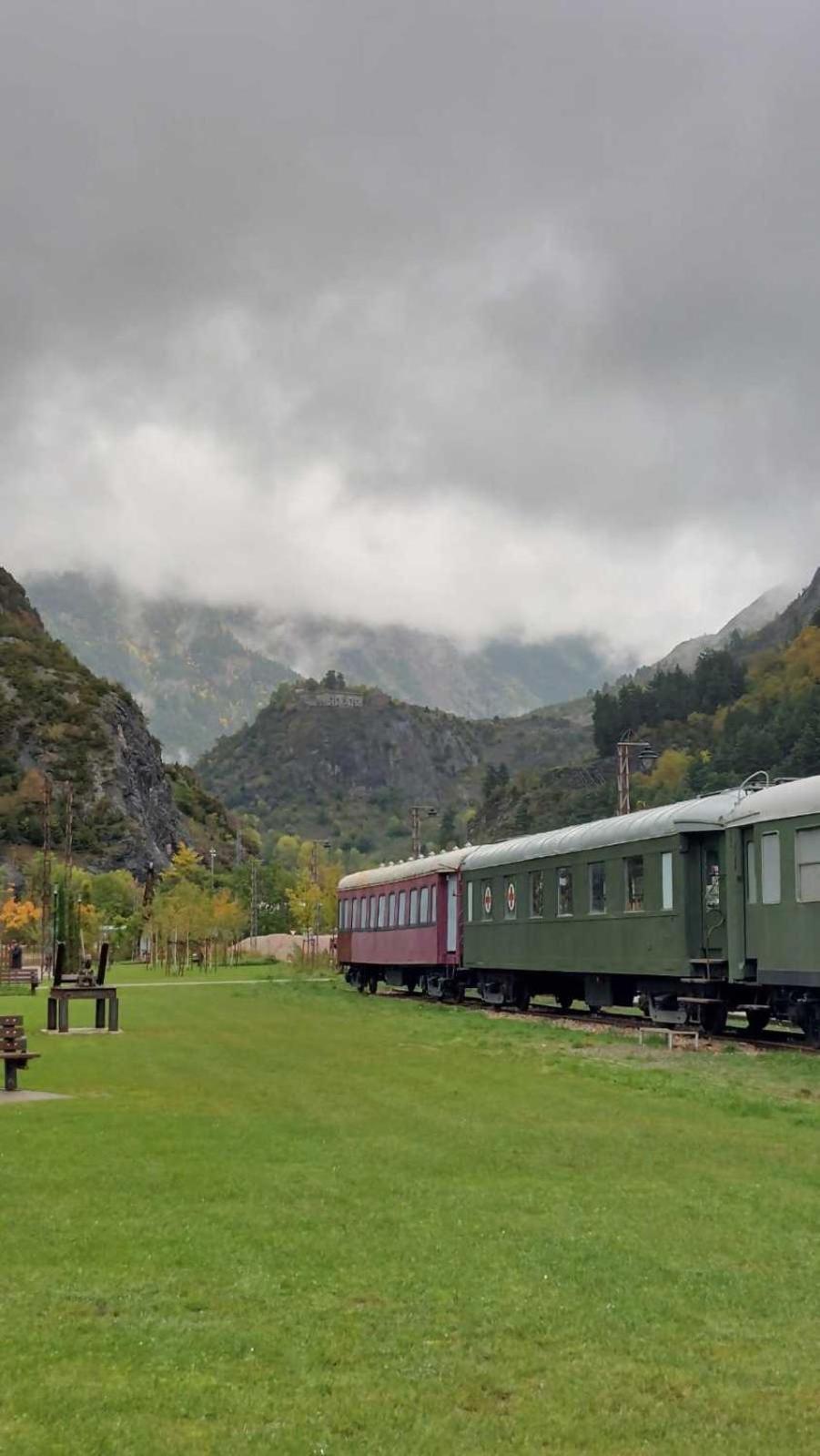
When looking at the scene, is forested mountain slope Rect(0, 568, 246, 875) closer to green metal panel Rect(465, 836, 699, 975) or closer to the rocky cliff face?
the rocky cliff face

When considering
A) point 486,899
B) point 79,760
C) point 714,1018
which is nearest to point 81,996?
point 714,1018

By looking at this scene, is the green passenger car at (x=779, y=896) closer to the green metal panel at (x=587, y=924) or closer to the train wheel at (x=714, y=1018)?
the train wheel at (x=714, y=1018)

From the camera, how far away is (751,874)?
22.2m

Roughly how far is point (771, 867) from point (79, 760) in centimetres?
14394

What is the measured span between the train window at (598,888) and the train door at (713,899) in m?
3.69

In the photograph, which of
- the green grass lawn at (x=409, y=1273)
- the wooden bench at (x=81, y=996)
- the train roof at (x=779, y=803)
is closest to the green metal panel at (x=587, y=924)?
the train roof at (x=779, y=803)

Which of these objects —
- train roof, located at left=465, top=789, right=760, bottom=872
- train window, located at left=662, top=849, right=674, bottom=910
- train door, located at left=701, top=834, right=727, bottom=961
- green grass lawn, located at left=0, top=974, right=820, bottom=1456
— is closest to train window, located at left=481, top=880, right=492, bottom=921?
train roof, located at left=465, top=789, right=760, bottom=872

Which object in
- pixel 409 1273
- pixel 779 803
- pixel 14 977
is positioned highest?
pixel 779 803

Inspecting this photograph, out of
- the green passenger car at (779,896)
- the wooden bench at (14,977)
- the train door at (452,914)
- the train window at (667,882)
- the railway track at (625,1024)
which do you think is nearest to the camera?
the green passenger car at (779,896)

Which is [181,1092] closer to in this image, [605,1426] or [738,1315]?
[738,1315]

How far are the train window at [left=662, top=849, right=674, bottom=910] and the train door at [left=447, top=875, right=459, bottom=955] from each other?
1233 centimetres

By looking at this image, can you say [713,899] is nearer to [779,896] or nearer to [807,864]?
[779,896]

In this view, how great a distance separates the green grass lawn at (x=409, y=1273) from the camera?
5445 millimetres

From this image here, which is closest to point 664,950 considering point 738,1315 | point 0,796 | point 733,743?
point 738,1315
